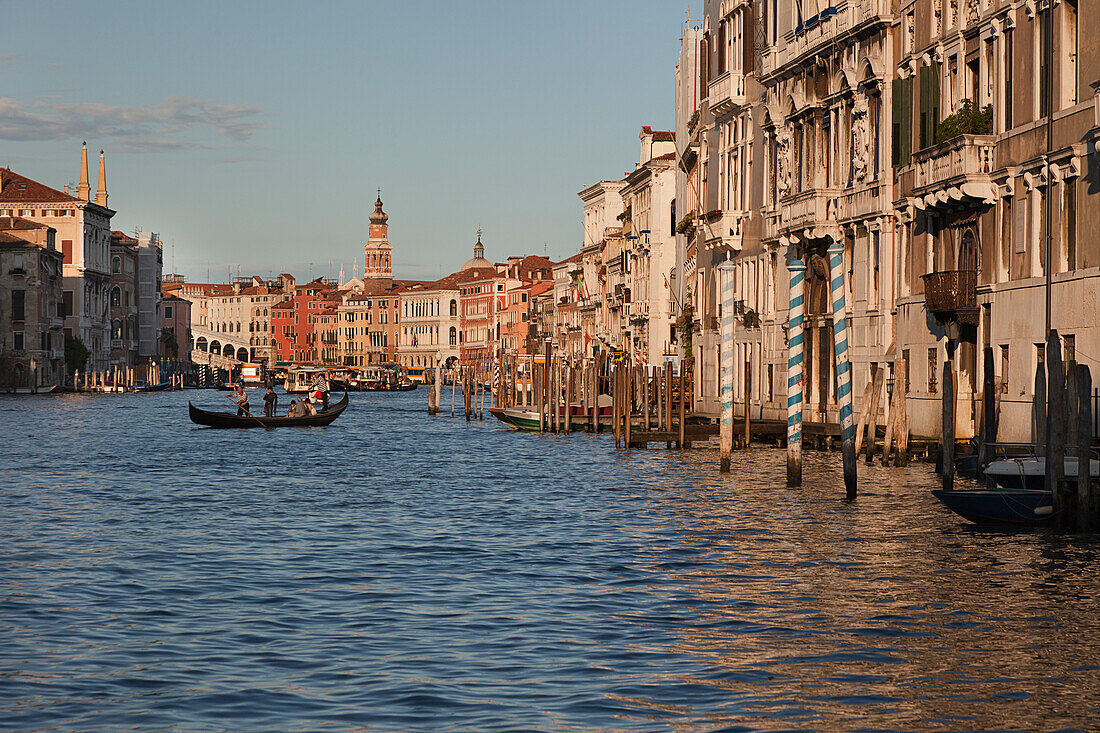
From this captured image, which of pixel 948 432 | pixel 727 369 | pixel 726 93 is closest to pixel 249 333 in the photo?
pixel 726 93

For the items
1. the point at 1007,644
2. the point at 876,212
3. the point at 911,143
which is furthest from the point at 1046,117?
the point at 1007,644

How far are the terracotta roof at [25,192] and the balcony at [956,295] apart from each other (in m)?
91.3

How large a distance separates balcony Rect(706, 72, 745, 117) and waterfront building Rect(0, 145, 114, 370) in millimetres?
74680

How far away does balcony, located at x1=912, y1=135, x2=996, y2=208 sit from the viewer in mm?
25109

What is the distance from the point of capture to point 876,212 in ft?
101

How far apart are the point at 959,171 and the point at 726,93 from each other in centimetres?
1682

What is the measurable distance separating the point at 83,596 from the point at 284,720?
17.0 ft

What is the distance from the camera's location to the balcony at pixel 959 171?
82.4 feet

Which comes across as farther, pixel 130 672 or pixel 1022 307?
pixel 1022 307

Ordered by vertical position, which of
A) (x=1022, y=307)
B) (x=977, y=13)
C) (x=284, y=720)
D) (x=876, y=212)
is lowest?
(x=284, y=720)

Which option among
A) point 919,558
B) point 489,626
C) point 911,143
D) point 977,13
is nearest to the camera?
point 489,626

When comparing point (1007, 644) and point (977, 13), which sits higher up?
point (977, 13)

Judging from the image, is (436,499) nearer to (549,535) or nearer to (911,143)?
(549,535)

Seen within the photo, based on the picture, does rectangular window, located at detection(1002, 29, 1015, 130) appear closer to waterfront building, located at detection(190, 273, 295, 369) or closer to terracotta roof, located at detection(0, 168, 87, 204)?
terracotta roof, located at detection(0, 168, 87, 204)
